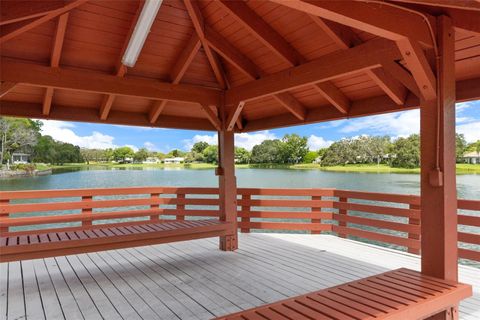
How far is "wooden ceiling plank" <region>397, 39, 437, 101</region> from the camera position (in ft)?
6.88

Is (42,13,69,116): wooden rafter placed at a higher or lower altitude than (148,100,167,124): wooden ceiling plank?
higher

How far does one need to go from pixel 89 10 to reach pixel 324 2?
7.82 ft

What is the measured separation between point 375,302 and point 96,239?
283 cm

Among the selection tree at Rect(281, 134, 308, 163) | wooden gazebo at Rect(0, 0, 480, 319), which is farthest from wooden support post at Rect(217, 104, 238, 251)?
tree at Rect(281, 134, 308, 163)

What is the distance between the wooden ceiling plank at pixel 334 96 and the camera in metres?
3.66

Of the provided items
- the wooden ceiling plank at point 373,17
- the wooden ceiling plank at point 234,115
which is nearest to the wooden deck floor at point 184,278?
the wooden ceiling plank at point 234,115

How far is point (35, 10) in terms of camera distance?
237 centimetres

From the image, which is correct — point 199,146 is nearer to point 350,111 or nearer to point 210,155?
point 210,155

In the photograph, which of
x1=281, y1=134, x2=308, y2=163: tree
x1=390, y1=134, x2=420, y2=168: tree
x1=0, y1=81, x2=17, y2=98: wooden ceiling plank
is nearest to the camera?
x1=0, y1=81, x2=17, y2=98: wooden ceiling plank

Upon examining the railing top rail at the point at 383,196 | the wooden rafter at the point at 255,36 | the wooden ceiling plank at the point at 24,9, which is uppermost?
the wooden rafter at the point at 255,36

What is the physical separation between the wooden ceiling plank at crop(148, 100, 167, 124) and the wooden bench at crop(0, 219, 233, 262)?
61.6 inches

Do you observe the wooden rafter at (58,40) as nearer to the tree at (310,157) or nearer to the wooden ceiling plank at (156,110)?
the wooden ceiling plank at (156,110)

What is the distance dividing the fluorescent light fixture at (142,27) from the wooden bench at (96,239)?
197cm

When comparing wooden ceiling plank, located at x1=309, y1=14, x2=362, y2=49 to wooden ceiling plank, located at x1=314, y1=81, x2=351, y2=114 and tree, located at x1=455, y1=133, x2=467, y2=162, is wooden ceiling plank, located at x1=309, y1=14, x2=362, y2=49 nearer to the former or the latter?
wooden ceiling plank, located at x1=314, y1=81, x2=351, y2=114
